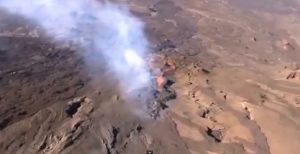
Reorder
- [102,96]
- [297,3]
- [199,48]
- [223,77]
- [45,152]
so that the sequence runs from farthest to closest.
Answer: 1. [297,3]
2. [199,48]
3. [223,77]
4. [102,96]
5. [45,152]

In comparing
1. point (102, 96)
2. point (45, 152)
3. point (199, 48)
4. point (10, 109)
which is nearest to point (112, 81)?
point (102, 96)

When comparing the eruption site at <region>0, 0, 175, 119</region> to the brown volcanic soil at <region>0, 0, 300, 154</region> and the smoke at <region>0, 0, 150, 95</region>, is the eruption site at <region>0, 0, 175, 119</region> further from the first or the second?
the brown volcanic soil at <region>0, 0, 300, 154</region>

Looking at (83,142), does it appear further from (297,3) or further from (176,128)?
(297,3)

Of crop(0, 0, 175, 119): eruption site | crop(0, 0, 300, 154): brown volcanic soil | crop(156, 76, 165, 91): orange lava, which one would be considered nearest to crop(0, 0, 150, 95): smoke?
crop(0, 0, 175, 119): eruption site

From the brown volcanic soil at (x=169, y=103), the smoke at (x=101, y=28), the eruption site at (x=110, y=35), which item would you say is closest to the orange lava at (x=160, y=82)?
the eruption site at (x=110, y=35)

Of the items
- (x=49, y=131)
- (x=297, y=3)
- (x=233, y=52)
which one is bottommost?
(x=297, y=3)

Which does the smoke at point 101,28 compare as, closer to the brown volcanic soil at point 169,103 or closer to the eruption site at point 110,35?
the eruption site at point 110,35
